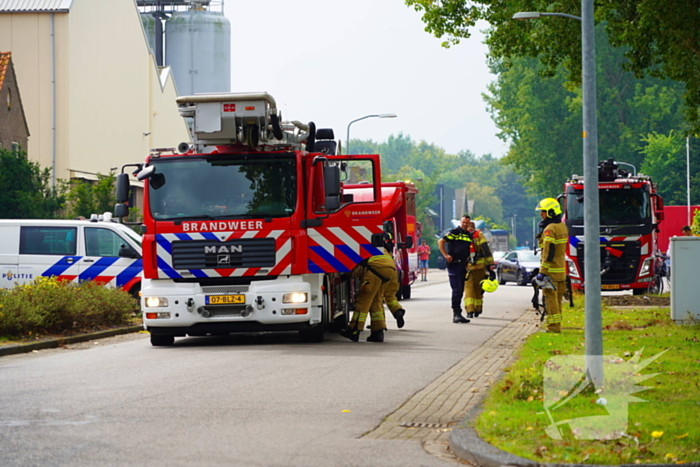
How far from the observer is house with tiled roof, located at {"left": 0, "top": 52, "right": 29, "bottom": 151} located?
128ft

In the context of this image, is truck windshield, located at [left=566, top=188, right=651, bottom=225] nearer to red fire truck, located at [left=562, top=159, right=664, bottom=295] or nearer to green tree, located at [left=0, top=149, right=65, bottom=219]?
red fire truck, located at [left=562, top=159, right=664, bottom=295]

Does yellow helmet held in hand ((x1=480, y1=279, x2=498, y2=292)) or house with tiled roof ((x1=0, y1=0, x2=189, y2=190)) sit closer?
yellow helmet held in hand ((x1=480, y1=279, x2=498, y2=292))

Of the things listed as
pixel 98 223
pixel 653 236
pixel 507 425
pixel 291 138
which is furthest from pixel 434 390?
pixel 653 236

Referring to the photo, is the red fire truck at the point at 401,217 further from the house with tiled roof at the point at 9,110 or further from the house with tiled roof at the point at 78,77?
the house with tiled roof at the point at 78,77

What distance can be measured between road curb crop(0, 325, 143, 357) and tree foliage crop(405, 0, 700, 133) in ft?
32.9

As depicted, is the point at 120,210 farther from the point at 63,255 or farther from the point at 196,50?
the point at 196,50

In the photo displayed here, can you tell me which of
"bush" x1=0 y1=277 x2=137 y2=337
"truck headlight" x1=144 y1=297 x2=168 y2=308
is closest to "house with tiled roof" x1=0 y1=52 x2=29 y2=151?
"bush" x1=0 y1=277 x2=137 y2=337

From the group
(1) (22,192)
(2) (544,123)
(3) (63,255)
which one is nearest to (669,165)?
(2) (544,123)

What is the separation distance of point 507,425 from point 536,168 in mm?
55021

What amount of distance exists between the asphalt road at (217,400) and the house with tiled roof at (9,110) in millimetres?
25660

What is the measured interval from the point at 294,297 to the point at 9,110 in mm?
28751

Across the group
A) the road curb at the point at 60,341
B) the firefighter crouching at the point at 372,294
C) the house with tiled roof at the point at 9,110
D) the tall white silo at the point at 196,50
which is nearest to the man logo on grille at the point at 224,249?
the firefighter crouching at the point at 372,294

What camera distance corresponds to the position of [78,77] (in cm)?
4712

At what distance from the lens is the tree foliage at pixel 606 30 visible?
1811cm
